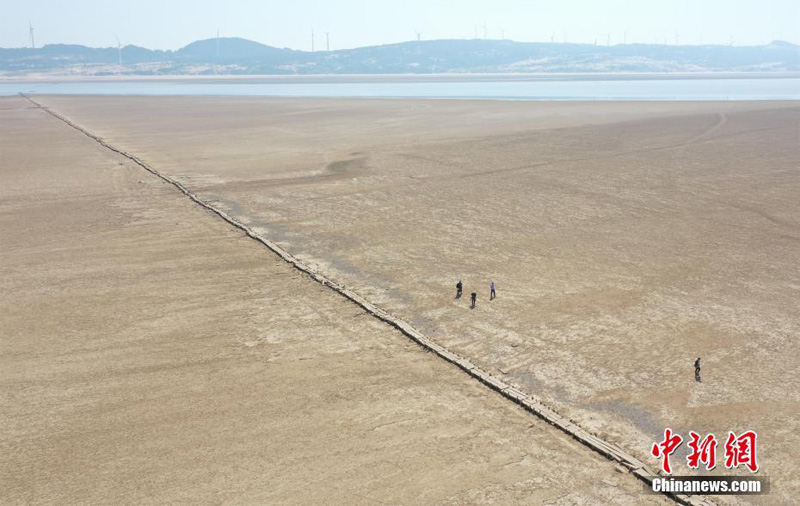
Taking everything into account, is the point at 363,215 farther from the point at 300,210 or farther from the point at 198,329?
the point at 198,329

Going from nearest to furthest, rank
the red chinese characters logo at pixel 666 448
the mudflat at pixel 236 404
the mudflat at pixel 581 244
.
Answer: the mudflat at pixel 236 404 < the red chinese characters logo at pixel 666 448 < the mudflat at pixel 581 244

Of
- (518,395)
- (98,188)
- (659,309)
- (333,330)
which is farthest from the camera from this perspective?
(98,188)

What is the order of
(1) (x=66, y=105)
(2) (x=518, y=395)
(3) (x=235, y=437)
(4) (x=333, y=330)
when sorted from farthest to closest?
1. (1) (x=66, y=105)
2. (4) (x=333, y=330)
3. (2) (x=518, y=395)
4. (3) (x=235, y=437)

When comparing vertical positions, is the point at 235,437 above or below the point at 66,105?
below

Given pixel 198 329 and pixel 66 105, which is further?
pixel 66 105

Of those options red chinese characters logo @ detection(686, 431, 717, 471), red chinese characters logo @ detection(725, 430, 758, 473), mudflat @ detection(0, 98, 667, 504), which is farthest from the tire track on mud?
red chinese characters logo @ detection(725, 430, 758, 473)

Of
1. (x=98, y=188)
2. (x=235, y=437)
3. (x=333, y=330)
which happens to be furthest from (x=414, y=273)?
(x=98, y=188)

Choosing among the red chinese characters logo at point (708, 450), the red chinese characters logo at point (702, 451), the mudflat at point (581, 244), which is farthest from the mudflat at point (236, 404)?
the mudflat at point (581, 244)

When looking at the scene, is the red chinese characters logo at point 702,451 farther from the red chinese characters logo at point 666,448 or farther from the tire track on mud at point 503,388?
the tire track on mud at point 503,388
